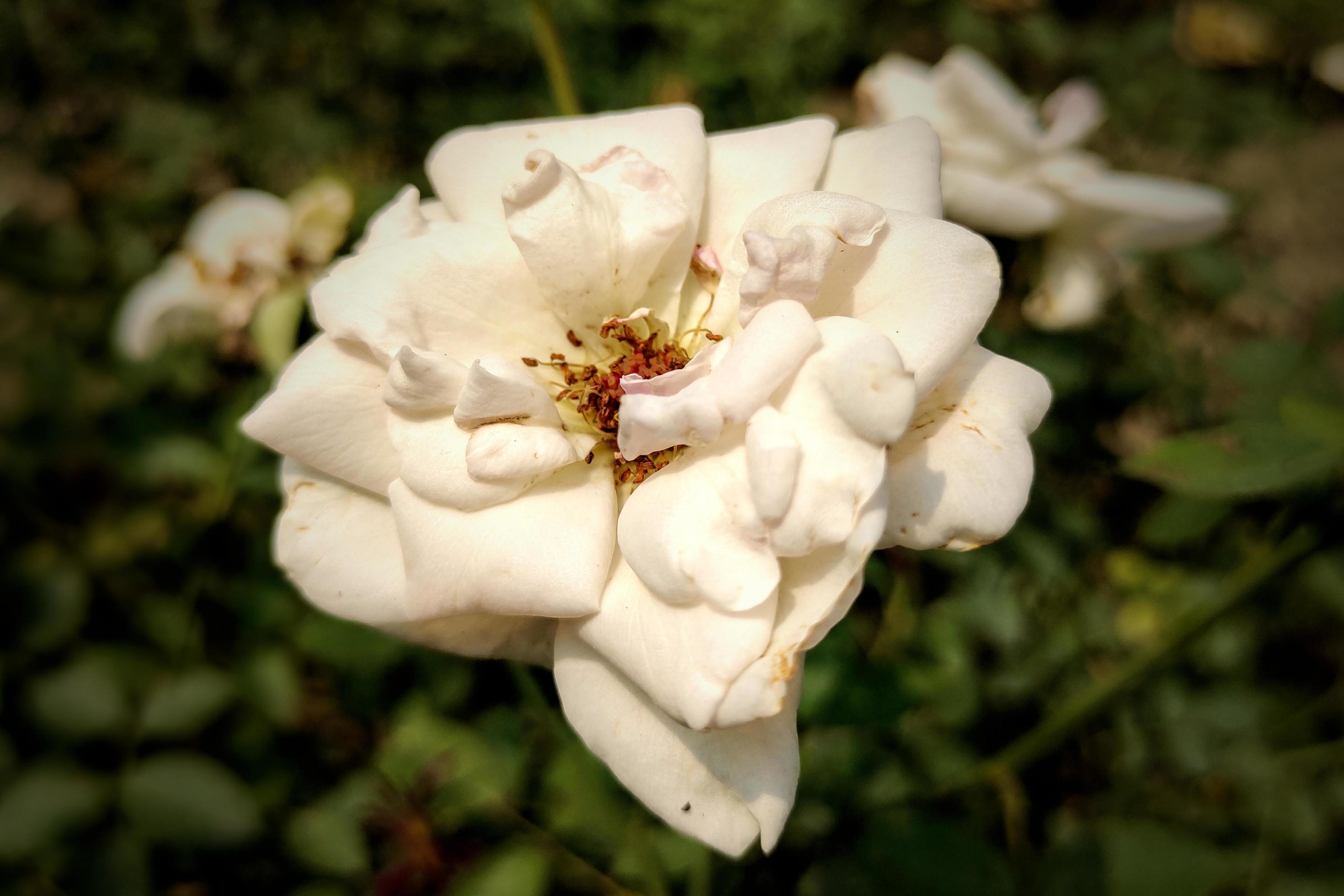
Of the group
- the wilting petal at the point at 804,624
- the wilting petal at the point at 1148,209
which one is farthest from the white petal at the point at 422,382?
the wilting petal at the point at 1148,209

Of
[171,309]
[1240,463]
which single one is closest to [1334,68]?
[1240,463]

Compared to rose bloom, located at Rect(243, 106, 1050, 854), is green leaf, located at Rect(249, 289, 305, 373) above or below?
below

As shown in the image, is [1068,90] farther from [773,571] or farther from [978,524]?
[773,571]

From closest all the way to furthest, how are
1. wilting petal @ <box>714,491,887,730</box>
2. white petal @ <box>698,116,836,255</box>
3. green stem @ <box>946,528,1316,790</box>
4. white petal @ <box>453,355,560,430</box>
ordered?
wilting petal @ <box>714,491,887,730</box> → white petal @ <box>453,355,560,430</box> → white petal @ <box>698,116,836,255</box> → green stem @ <box>946,528,1316,790</box>

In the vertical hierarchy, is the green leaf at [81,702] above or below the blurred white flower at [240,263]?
below

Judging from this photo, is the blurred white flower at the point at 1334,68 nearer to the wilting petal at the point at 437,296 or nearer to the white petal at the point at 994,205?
the white petal at the point at 994,205

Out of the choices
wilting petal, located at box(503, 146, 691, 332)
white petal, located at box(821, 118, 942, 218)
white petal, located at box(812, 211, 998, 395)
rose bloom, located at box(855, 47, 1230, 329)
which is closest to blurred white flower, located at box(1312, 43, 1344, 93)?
rose bloom, located at box(855, 47, 1230, 329)

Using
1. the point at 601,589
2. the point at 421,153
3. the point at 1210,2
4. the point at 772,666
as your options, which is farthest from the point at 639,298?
the point at 1210,2

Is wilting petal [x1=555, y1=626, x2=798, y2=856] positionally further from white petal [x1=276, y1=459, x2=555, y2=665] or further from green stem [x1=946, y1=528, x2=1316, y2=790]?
green stem [x1=946, y1=528, x2=1316, y2=790]
